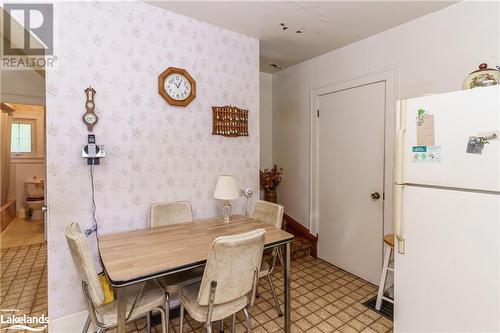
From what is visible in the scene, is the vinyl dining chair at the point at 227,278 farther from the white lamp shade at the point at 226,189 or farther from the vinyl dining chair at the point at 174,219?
the white lamp shade at the point at 226,189

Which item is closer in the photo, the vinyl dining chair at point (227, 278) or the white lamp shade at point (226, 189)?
the vinyl dining chair at point (227, 278)

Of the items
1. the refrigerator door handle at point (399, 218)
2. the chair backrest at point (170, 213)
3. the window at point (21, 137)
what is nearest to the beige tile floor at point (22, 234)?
the window at point (21, 137)

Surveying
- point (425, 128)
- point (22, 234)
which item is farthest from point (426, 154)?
point (22, 234)

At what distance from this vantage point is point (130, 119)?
2.19m

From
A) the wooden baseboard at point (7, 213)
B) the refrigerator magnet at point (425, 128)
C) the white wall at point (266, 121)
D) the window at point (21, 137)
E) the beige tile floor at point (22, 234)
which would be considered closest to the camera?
the refrigerator magnet at point (425, 128)

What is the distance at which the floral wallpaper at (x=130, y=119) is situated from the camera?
193 cm

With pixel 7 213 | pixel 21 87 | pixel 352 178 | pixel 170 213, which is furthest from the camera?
pixel 7 213

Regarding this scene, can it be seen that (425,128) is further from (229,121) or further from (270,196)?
(270,196)

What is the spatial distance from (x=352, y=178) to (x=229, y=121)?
1534 mm

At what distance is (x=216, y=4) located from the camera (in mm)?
2221

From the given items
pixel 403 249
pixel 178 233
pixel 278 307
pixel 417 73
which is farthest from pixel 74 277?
pixel 417 73

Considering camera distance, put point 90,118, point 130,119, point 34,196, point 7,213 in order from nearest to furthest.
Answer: point 90,118 < point 130,119 < point 7,213 < point 34,196

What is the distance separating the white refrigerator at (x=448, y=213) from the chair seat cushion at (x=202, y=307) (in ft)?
3.68

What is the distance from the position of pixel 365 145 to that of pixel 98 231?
267 cm
